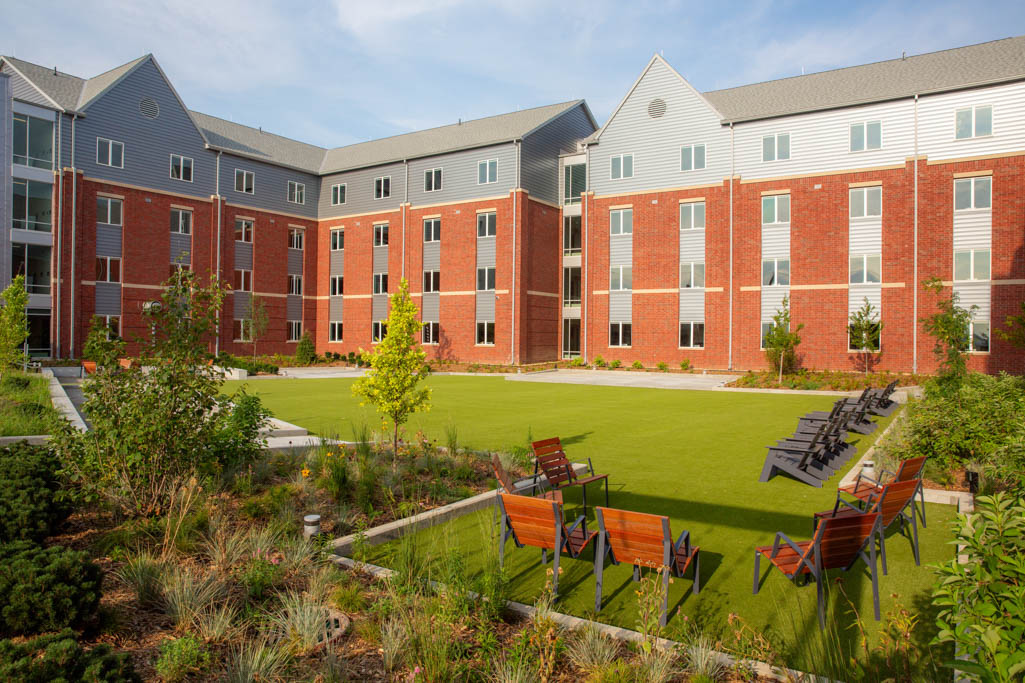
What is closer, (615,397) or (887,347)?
(615,397)

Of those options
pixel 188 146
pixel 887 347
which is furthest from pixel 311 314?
pixel 887 347

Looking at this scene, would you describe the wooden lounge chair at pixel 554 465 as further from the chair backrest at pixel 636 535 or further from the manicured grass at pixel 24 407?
the manicured grass at pixel 24 407

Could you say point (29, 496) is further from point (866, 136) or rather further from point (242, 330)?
point (242, 330)

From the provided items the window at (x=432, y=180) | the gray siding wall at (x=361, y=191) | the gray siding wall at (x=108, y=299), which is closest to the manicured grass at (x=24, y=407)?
the gray siding wall at (x=108, y=299)

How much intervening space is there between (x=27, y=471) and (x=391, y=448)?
15.6 ft

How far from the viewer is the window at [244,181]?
42531 millimetres

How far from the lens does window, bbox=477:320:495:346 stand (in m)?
40.1

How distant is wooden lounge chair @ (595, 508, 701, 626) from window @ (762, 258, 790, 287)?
31686mm

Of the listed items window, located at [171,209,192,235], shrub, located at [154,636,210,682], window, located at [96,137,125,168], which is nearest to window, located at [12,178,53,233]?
window, located at [96,137,125,168]

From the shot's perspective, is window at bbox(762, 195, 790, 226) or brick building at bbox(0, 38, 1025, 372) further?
window at bbox(762, 195, 790, 226)

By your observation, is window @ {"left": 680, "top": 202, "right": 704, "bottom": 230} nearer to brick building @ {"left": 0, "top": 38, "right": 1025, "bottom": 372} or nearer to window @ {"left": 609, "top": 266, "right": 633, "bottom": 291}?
brick building @ {"left": 0, "top": 38, "right": 1025, "bottom": 372}

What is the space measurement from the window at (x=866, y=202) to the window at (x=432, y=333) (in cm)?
2514

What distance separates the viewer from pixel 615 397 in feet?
72.1

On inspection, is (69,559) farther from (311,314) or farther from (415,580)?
(311,314)
